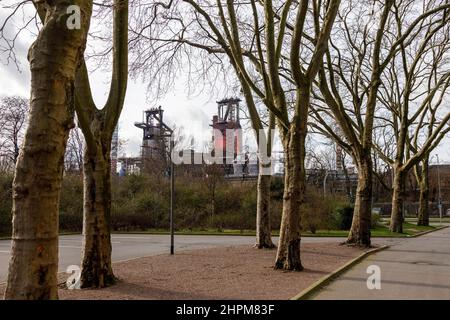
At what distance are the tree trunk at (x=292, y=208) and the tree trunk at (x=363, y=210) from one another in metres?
8.49

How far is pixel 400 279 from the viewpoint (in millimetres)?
11086

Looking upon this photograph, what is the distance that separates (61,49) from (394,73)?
30.6m

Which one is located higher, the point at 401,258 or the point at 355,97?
the point at 355,97

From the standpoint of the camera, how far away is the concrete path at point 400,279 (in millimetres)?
9000

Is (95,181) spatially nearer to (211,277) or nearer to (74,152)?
(211,277)

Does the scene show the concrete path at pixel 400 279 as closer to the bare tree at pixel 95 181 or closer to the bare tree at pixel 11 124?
the bare tree at pixel 95 181

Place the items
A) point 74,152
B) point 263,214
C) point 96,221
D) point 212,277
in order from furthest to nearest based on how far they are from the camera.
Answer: point 74,152, point 263,214, point 212,277, point 96,221

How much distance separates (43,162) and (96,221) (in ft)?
17.0

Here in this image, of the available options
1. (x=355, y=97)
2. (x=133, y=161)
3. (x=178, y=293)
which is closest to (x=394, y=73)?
(x=355, y=97)

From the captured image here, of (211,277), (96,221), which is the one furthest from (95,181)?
(211,277)

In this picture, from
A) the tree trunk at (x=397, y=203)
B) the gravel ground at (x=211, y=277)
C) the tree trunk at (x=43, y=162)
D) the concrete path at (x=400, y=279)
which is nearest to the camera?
the tree trunk at (x=43, y=162)

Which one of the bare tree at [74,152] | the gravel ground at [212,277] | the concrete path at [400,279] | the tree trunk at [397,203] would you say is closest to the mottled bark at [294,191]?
the gravel ground at [212,277]
